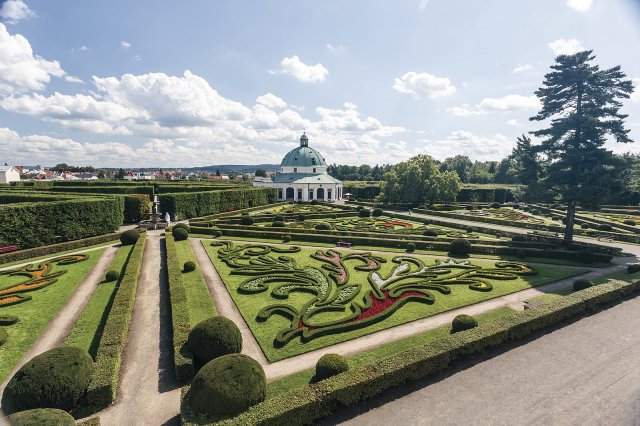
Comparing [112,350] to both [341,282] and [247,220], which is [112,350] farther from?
[247,220]

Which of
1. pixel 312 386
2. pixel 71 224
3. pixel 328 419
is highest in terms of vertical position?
pixel 71 224

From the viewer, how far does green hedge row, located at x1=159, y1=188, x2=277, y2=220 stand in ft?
158

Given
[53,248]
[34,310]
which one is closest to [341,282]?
[34,310]

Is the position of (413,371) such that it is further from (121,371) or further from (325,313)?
(121,371)

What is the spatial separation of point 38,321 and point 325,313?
15582mm

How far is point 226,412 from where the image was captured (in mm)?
10109

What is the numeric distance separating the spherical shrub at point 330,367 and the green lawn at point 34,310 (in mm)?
12752

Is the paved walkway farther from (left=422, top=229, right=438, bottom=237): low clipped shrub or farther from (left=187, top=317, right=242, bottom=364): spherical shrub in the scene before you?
(left=422, top=229, right=438, bottom=237): low clipped shrub

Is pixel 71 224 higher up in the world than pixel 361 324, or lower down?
higher up

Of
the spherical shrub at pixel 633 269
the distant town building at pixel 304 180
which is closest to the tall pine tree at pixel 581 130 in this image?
the spherical shrub at pixel 633 269

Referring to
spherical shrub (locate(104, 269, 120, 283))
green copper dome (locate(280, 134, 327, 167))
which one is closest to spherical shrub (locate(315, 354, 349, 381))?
spherical shrub (locate(104, 269, 120, 283))

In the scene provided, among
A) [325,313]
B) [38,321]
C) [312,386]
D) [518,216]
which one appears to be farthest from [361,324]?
[518,216]

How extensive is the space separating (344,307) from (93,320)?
13755 millimetres

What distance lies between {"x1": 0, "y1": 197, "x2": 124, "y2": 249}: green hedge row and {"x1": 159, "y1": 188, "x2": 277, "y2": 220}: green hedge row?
27.0ft
